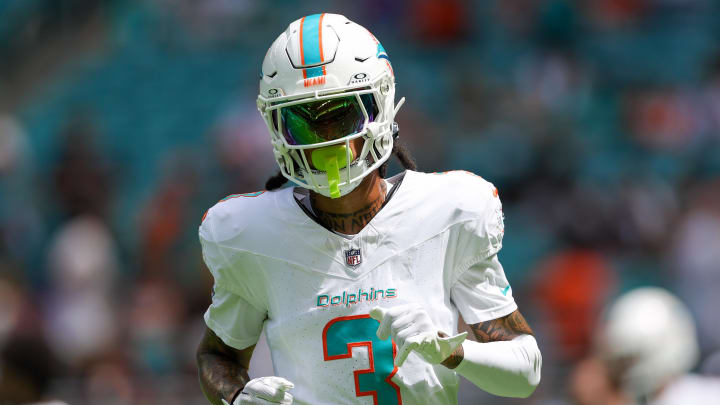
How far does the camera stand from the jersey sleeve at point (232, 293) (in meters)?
2.82

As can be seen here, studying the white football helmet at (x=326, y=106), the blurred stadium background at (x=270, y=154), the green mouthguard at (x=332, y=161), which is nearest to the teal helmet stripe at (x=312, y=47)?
the white football helmet at (x=326, y=106)

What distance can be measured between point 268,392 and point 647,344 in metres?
2.06

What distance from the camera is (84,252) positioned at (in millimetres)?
6758

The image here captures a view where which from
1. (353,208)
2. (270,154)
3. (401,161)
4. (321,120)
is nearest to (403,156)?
(401,161)

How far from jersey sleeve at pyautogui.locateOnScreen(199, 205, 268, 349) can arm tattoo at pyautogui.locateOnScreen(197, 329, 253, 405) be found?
0.21 ft

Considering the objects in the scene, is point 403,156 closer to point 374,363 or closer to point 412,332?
point 374,363

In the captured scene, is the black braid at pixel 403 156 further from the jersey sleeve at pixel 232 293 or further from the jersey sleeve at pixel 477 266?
the jersey sleeve at pixel 232 293

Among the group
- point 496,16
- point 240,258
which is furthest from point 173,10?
point 240,258

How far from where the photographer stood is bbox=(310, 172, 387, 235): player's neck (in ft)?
9.22

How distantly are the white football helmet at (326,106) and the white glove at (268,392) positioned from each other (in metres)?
0.49

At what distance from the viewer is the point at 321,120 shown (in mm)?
2709

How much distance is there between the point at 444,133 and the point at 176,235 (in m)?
2.24

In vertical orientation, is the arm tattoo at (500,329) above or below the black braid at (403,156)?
below

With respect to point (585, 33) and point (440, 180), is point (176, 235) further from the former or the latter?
point (440, 180)
